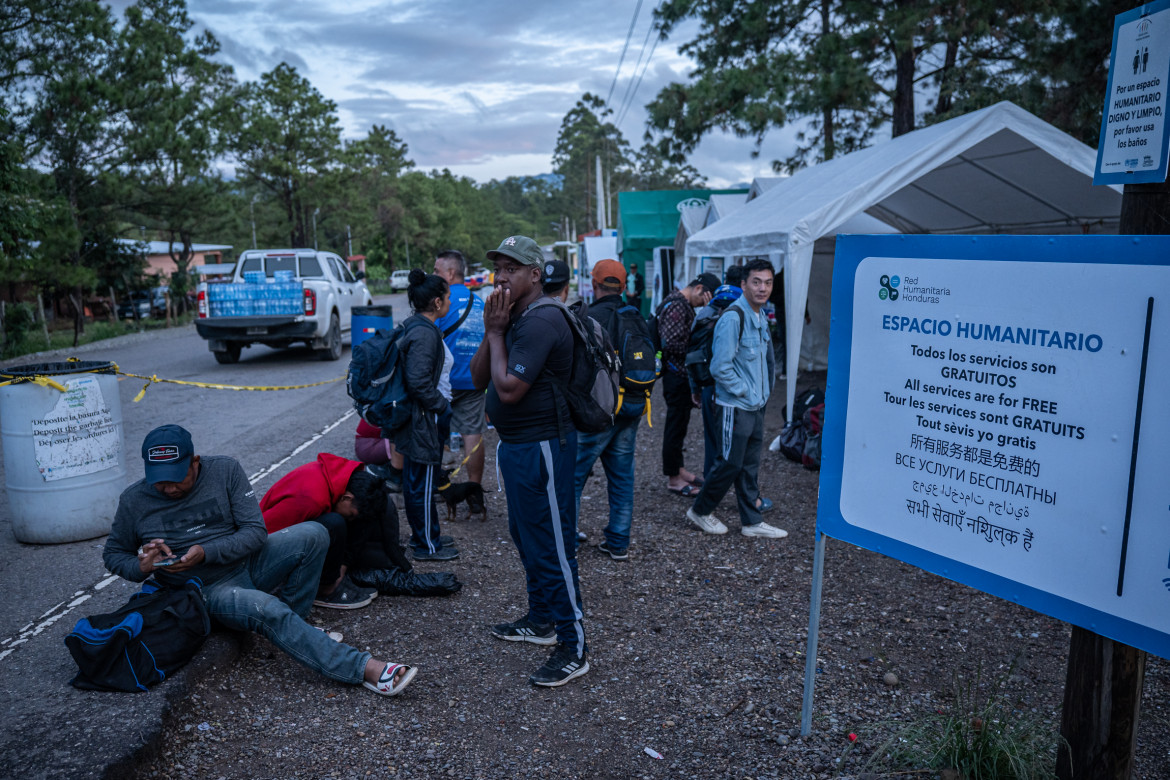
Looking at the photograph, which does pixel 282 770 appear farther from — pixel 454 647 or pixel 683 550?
pixel 683 550

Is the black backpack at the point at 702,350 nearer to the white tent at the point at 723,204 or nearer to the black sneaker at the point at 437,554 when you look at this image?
the black sneaker at the point at 437,554

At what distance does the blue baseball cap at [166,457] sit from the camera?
335cm

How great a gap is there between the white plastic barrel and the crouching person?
1838mm

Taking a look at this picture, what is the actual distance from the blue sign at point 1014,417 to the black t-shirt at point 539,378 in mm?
1117

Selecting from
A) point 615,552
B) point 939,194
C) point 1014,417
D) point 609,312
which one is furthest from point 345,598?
point 939,194

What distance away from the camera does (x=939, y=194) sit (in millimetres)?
10047

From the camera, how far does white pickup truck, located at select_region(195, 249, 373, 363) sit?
13586mm

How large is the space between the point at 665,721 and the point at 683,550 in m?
2.07

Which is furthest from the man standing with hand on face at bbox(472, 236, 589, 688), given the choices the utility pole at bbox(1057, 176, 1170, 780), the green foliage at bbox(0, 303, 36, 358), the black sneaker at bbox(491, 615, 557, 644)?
the green foliage at bbox(0, 303, 36, 358)

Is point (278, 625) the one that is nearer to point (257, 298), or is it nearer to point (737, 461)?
point (737, 461)

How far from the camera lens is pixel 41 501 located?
16.5 feet

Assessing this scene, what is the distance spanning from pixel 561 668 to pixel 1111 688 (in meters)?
2.12

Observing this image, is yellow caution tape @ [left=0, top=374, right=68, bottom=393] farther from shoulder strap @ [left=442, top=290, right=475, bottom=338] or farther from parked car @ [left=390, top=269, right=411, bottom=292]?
parked car @ [left=390, top=269, right=411, bottom=292]

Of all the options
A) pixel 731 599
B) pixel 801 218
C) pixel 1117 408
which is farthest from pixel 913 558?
pixel 801 218
